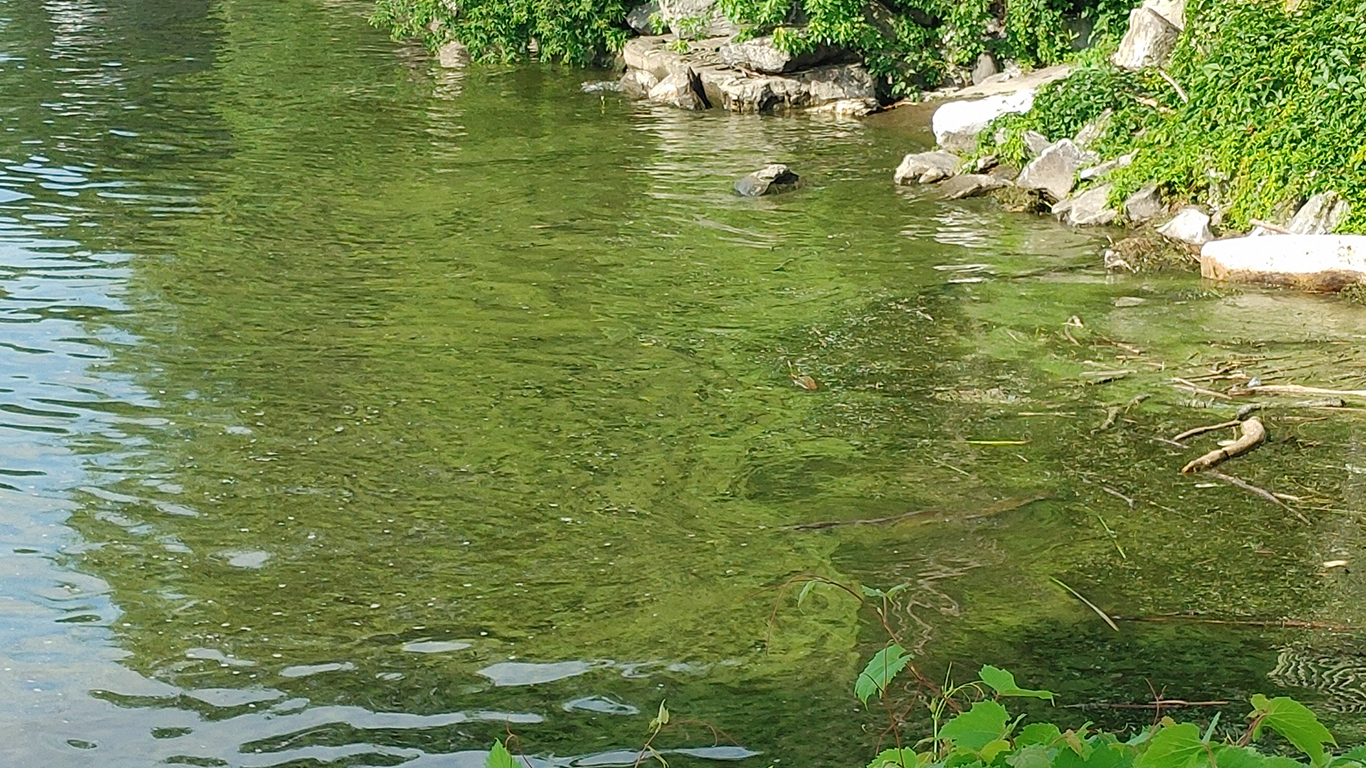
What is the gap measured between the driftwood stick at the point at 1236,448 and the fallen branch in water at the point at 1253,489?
0.05 m

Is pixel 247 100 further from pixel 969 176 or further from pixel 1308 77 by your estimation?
pixel 1308 77

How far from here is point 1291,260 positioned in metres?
10.6

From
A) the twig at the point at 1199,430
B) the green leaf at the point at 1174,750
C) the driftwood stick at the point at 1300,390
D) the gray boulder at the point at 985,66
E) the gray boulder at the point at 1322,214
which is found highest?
the green leaf at the point at 1174,750

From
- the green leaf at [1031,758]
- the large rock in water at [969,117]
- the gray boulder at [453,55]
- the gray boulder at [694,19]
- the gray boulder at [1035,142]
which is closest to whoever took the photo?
the green leaf at [1031,758]

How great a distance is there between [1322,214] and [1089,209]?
7.26 ft

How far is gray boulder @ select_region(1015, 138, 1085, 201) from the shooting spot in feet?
44.2

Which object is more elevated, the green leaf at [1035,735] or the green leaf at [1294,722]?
the green leaf at [1294,722]

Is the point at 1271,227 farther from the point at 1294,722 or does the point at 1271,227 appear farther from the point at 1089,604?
the point at 1294,722

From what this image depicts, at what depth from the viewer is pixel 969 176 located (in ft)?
46.8

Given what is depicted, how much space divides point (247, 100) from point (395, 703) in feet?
52.0

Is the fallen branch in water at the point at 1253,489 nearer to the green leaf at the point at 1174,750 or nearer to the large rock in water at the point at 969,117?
the green leaf at the point at 1174,750

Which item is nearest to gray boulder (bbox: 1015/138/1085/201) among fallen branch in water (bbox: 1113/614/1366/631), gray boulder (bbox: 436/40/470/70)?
fallen branch in water (bbox: 1113/614/1366/631)

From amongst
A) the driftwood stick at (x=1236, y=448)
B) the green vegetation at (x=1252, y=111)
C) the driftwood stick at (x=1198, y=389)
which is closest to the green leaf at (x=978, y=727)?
the driftwood stick at (x=1236, y=448)

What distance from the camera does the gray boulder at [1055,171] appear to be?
44.2 ft
